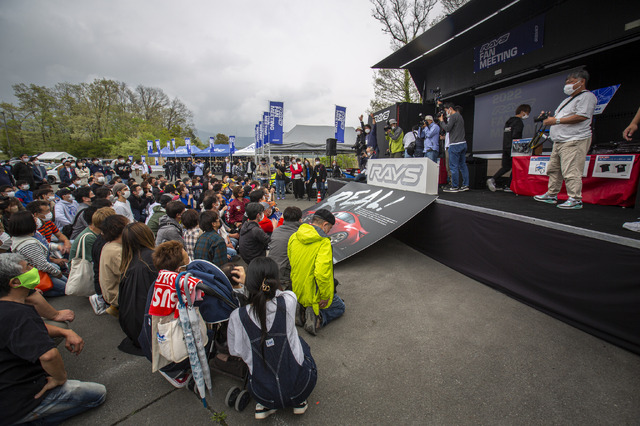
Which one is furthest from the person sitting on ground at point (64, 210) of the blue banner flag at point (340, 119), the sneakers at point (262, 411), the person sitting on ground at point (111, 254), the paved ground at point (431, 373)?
the blue banner flag at point (340, 119)

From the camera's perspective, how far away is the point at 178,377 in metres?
2.14

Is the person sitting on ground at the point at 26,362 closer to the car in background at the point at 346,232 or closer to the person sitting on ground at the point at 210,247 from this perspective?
the person sitting on ground at the point at 210,247

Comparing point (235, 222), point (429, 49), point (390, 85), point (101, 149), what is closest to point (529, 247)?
point (235, 222)

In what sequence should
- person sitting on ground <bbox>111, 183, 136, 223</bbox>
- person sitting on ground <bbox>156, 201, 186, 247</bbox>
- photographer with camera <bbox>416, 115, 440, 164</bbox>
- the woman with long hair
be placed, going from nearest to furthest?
the woman with long hair → person sitting on ground <bbox>156, 201, 186, 247</bbox> → person sitting on ground <bbox>111, 183, 136, 223</bbox> → photographer with camera <bbox>416, 115, 440, 164</bbox>

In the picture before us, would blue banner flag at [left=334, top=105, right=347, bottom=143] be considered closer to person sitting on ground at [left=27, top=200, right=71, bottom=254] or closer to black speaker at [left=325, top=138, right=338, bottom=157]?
black speaker at [left=325, top=138, right=338, bottom=157]

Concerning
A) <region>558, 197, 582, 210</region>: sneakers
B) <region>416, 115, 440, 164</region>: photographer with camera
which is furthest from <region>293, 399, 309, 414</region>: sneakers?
<region>416, 115, 440, 164</region>: photographer with camera

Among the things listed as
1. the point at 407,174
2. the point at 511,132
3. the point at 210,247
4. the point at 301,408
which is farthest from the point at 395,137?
the point at 301,408

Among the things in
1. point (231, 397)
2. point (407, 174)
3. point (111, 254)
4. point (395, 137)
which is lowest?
point (231, 397)

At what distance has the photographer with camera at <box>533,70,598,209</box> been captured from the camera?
3436mm

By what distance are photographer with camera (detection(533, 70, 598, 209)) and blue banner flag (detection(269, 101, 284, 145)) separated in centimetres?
1341

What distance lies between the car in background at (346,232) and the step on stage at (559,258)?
4.74 feet

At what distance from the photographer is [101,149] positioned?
40.2 metres

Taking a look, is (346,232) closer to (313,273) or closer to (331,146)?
(313,273)

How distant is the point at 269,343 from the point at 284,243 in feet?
5.26
